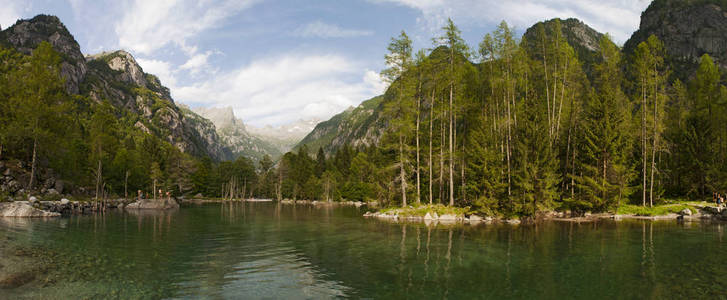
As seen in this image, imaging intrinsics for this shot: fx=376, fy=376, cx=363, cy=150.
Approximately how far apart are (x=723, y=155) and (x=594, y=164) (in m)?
22.9

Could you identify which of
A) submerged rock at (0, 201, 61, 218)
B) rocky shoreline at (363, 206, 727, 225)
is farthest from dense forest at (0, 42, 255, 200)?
rocky shoreline at (363, 206, 727, 225)

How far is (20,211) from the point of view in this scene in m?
40.4

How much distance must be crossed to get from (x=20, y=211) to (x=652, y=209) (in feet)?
238

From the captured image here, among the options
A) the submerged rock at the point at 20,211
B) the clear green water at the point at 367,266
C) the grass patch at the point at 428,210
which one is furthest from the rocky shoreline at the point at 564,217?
the submerged rock at the point at 20,211

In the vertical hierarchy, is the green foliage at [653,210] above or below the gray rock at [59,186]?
below

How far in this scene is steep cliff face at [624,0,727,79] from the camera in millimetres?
163375

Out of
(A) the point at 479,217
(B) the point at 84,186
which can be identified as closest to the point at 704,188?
(A) the point at 479,217

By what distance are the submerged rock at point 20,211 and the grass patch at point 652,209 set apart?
67652 millimetres

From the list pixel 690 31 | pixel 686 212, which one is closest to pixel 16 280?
pixel 686 212

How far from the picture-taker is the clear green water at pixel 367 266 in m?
13.0

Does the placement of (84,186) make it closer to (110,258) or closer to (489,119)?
(110,258)

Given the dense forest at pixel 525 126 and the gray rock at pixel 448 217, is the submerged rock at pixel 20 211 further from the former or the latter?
the gray rock at pixel 448 217

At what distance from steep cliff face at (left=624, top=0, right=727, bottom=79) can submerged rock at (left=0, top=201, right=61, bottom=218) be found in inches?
8033

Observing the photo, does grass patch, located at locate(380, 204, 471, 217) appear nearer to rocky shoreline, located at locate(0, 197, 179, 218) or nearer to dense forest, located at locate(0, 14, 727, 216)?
dense forest, located at locate(0, 14, 727, 216)
